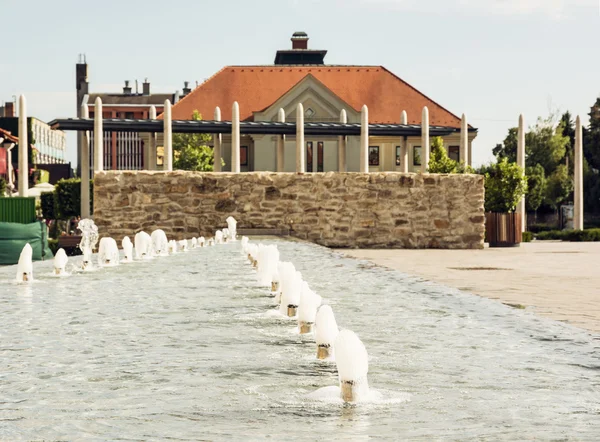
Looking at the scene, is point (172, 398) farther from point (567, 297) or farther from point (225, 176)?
point (225, 176)

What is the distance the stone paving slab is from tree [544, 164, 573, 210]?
138 feet

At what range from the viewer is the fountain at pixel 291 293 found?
370 inches

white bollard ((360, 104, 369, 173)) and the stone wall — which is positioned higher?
white bollard ((360, 104, 369, 173))

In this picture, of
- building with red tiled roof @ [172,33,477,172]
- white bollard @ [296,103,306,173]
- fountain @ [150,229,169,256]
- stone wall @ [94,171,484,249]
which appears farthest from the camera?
building with red tiled roof @ [172,33,477,172]

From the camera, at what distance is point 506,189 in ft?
109

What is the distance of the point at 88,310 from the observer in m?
10.2

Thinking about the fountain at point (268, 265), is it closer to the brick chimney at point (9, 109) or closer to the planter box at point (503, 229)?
the planter box at point (503, 229)

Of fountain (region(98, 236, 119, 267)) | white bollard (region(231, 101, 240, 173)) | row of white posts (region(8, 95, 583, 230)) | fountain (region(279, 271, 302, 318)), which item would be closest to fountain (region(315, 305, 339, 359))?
fountain (region(279, 271, 302, 318))

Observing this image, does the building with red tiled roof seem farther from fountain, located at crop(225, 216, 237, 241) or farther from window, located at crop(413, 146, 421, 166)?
fountain, located at crop(225, 216, 237, 241)

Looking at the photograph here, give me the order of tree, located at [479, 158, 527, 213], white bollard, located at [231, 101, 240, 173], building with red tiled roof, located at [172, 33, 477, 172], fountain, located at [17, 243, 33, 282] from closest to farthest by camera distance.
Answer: fountain, located at [17, 243, 33, 282] → white bollard, located at [231, 101, 240, 173] → tree, located at [479, 158, 527, 213] → building with red tiled roof, located at [172, 33, 477, 172]

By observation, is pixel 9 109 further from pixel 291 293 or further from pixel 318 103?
pixel 291 293

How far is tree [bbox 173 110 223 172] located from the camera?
200 feet

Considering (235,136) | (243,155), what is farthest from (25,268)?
(243,155)

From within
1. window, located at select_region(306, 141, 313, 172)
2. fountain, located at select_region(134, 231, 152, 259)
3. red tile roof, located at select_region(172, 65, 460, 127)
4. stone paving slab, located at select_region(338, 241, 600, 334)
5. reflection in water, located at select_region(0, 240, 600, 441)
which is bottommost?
stone paving slab, located at select_region(338, 241, 600, 334)
